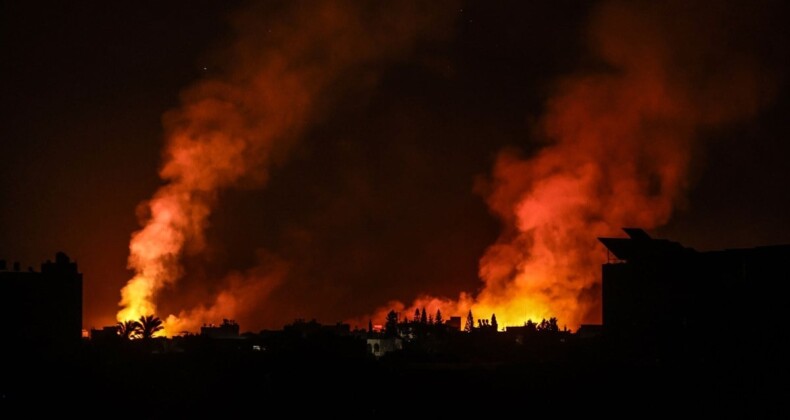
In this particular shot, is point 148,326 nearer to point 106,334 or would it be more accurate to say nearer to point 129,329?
point 129,329

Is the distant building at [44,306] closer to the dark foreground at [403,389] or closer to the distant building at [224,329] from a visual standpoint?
the dark foreground at [403,389]

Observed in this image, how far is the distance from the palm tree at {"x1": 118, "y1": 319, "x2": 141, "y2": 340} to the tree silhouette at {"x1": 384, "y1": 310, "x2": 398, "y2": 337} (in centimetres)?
2425

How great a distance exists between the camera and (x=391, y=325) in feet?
322

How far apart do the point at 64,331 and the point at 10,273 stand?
4.49 metres

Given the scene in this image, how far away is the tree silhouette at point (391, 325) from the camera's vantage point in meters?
94.5

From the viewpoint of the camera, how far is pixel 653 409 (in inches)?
1746

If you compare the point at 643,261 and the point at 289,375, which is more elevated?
the point at 643,261

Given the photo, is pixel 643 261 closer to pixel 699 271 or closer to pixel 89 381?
pixel 699 271

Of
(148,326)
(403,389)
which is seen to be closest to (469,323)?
(148,326)

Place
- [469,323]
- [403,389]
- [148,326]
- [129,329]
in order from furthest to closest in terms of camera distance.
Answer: [469,323] → [148,326] → [129,329] → [403,389]

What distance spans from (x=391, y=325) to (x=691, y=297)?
145ft

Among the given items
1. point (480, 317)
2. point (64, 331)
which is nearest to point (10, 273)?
point (64, 331)

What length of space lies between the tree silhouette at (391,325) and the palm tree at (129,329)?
24250 millimetres

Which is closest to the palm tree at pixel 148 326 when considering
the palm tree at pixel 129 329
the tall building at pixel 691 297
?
the palm tree at pixel 129 329
